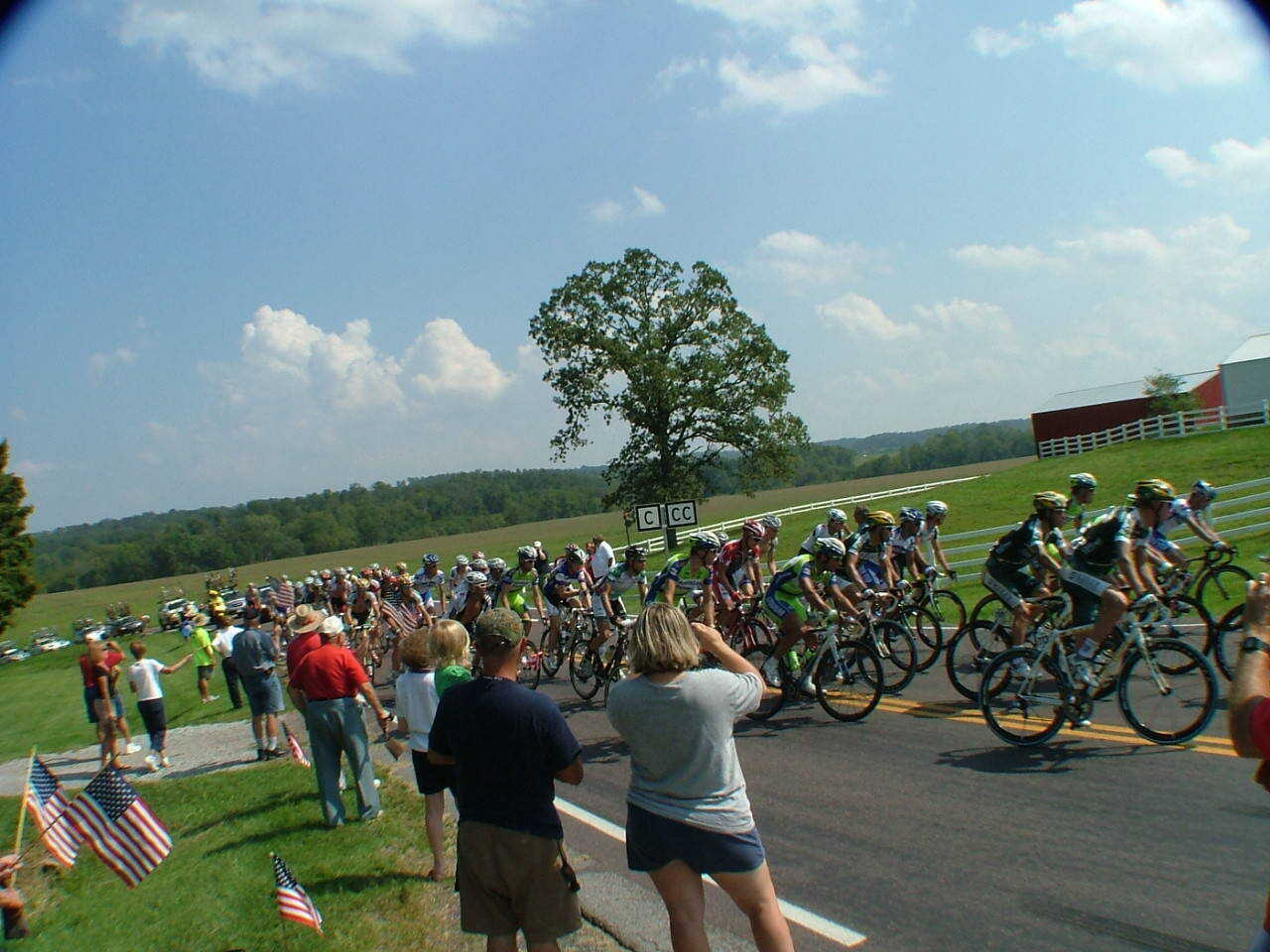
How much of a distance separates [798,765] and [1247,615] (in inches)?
217

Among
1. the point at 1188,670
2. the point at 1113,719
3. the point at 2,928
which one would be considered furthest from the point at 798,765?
the point at 2,928

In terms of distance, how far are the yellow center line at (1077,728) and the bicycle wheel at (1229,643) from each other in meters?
1.39

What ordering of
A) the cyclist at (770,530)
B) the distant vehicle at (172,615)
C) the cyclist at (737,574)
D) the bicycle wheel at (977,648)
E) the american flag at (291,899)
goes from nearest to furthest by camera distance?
the american flag at (291,899) → the bicycle wheel at (977,648) → the cyclist at (737,574) → the cyclist at (770,530) → the distant vehicle at (172,615)

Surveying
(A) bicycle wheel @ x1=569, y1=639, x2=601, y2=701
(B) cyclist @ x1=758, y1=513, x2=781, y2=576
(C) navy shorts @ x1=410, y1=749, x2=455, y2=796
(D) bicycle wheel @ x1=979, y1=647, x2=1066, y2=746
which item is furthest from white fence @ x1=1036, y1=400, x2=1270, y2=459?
(C) navy shorts @ x1=410, y1=749, x2=455, y2=796

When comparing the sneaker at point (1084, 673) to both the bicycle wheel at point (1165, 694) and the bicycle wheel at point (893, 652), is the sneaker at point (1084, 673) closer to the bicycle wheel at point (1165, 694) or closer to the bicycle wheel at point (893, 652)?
the bicycle wheel at point (1165, 694)

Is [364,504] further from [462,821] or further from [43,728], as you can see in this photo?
[462,821]

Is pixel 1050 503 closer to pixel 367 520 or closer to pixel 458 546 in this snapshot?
pixel 458 546

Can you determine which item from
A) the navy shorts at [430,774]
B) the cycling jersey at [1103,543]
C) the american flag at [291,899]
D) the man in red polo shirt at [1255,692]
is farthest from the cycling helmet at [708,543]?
the man in red polo shirt at [1255,692]

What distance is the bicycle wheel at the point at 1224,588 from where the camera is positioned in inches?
426

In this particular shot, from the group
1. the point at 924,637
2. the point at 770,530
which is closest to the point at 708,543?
the point at 924,637

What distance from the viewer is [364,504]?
13325cm

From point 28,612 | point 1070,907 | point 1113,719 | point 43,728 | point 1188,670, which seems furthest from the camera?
point 28,612

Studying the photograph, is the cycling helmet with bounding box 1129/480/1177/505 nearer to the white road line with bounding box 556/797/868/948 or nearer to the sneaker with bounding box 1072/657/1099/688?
the sneaker with bounding box 1072/657/1099/688

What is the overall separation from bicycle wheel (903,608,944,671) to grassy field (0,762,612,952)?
5864mm
